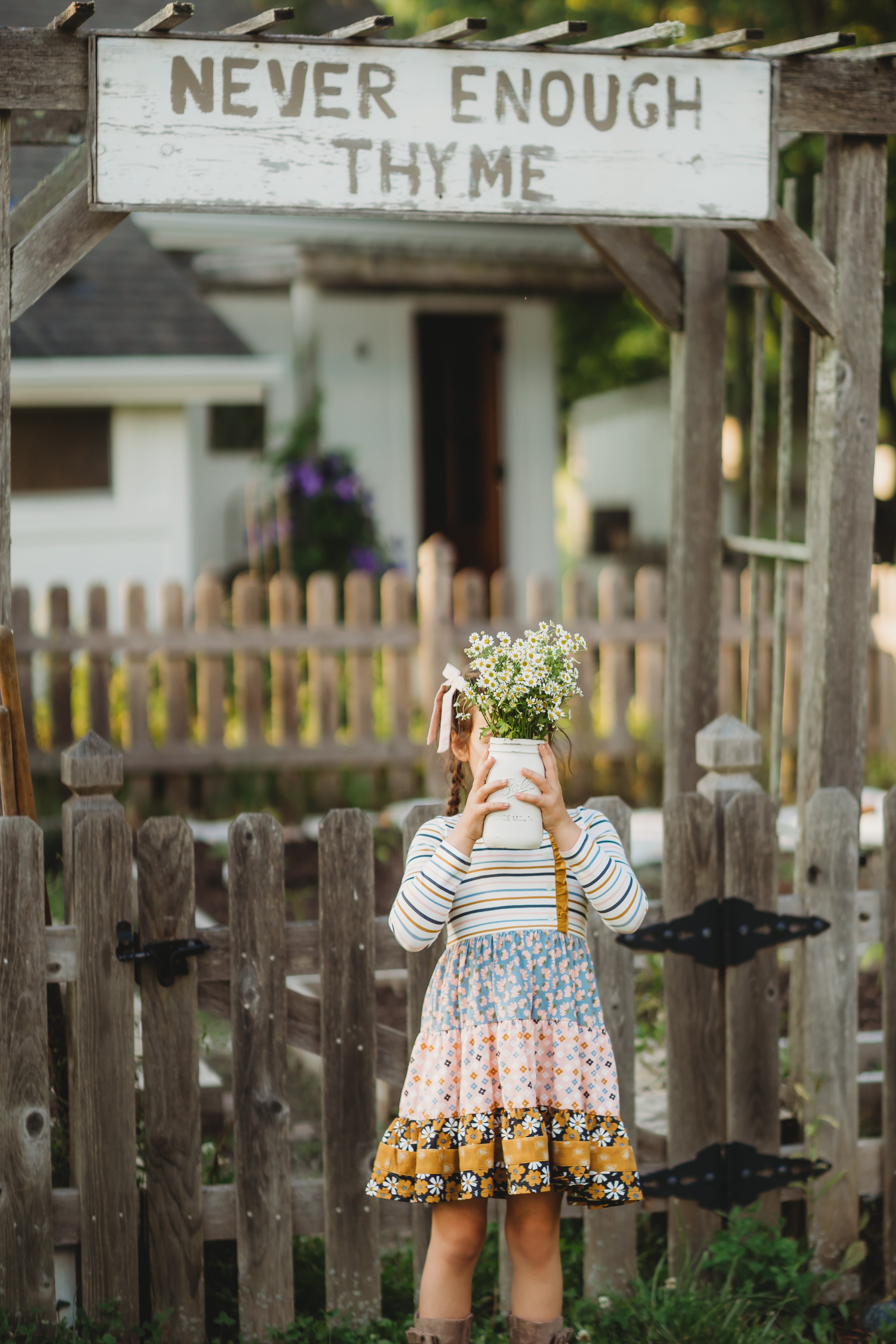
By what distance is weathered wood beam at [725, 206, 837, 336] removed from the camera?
3758mm

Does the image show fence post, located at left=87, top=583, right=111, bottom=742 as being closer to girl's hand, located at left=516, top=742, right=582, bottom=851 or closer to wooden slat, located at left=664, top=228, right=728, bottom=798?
wooden slat, located at left=664, top=228, right=728, bottom=798

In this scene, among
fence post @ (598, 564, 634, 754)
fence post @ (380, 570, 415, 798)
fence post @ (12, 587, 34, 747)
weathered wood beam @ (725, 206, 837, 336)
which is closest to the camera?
weathered wood beam @ (725, 206, 837, 336)

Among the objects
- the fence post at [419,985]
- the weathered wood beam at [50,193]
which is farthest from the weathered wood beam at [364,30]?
the fence post at [419,985]

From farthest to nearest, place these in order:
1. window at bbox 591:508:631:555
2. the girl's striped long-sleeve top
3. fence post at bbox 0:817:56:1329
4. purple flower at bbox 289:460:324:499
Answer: window at bbox 591:508:631:555
purple flower at bbox 289:460:324:499
fence post at bbox 0:817:56:1329
the girl's striped long-sleeve top

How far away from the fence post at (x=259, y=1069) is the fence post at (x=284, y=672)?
5.54m

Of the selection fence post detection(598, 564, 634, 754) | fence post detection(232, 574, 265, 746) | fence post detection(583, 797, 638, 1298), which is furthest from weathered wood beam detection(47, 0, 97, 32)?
fence post detection(598, 564, 634, 754)

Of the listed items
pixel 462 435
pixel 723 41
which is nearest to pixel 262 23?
pixel 723 41

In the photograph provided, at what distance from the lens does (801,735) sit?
4062 millimetres

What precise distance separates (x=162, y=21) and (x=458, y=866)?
194 cm

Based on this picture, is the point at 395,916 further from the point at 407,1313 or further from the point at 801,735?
the point at 801,735

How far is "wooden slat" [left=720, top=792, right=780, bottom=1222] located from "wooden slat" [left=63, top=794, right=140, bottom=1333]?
1353 mm

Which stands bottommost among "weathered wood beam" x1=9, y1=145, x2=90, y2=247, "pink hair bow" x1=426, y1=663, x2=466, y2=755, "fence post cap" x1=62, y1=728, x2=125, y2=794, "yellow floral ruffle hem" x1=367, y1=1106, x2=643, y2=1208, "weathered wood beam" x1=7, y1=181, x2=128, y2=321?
"yellow floral ruffle hem" x1=367, y1=1106, x2=643, y2=1208

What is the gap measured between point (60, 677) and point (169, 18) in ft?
18.9

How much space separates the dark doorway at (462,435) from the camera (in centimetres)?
1341
